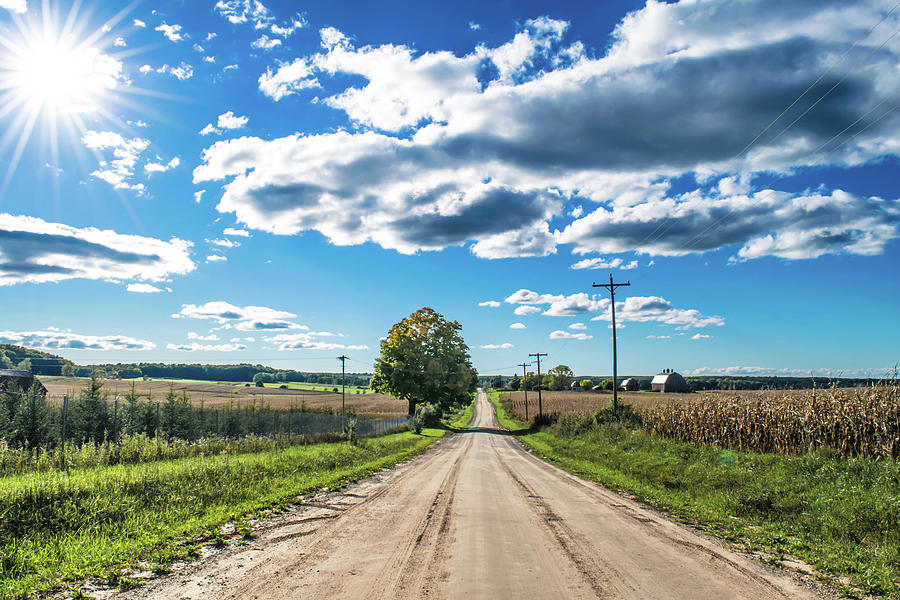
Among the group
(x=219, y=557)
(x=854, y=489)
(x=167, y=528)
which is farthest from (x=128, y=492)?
(x=854, y=489)

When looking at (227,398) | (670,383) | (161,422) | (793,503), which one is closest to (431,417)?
(227,398)

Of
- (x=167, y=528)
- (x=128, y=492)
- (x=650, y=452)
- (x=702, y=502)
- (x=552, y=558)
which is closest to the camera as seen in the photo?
(x=552, y=558)

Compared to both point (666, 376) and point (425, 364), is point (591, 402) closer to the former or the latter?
point (425, 364)

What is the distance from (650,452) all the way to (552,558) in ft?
56.6

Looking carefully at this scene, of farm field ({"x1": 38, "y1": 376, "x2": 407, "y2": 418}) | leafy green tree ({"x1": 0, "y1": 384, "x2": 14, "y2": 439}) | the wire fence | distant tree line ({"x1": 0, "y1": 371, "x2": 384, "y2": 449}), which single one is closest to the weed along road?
the wire fence

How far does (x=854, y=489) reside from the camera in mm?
11789

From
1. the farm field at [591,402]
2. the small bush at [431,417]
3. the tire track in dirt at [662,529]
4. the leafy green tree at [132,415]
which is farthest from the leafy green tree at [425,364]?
the tire track in dirt at [662,529]

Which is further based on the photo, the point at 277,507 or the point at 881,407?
the point at 881,407

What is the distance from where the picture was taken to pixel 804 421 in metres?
17.7

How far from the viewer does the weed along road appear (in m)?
6.28

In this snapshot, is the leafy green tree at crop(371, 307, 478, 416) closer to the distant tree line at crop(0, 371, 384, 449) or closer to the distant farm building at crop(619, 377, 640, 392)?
the distant tree line at crop(0, 371, 384, 449)

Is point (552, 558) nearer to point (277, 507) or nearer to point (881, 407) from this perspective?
point (277, 507)

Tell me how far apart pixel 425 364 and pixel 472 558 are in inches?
2037

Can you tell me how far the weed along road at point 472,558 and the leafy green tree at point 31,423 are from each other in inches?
528
